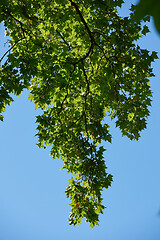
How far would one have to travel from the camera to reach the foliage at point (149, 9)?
1.95ft

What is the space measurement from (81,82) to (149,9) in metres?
7.27

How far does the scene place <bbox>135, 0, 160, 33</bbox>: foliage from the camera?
23.4 inches

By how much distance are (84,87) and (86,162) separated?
7.75ft

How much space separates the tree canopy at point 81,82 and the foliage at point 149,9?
5636 millimetres

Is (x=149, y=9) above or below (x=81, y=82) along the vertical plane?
below

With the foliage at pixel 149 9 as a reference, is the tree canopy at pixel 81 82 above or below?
above

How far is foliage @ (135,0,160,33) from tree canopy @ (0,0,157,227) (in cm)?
564

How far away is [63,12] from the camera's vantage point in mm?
7219

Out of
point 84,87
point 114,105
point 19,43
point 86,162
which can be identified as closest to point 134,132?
point 114,105

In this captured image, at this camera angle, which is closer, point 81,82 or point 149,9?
point 149,9

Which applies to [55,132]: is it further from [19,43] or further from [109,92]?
→ [19,43]

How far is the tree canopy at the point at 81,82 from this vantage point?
664 cm

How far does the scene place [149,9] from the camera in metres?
0.60

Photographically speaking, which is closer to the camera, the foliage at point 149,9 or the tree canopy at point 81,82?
the foliage at point 149,9
